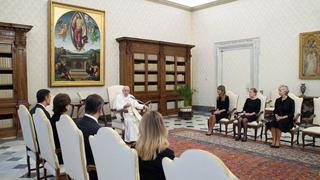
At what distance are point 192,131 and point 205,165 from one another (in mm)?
6165

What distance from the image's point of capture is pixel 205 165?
1188 mm

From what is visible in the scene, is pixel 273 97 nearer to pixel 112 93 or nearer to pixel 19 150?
pixel 112 93

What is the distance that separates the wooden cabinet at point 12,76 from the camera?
21.1ft

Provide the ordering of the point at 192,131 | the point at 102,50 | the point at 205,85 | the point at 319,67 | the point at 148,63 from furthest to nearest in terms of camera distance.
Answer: the point at 205,85, the point at 148,63, the point at 102,50, the point at 319,67, the point at 192,131

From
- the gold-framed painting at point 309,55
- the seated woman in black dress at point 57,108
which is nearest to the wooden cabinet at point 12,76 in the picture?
the seated woman in black dress at point 57,108

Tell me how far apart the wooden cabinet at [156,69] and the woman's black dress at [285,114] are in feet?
15.4

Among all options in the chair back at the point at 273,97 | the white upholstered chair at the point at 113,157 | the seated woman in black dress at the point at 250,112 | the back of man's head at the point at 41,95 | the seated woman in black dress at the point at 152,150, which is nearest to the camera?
the white upholstered chair at the point at 113,157

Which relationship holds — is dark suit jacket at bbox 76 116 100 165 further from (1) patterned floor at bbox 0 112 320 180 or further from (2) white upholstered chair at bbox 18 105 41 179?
(1) patterned floor at bbox 0 112 320 180

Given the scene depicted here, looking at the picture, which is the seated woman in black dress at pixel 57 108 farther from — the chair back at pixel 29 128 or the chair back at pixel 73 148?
the chair back at pixel 73 148

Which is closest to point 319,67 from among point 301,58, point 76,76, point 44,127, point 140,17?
point 301,58

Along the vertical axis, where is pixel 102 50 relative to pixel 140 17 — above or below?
below

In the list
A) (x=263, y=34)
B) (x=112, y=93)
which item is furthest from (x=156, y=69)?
(x=263, y=34)

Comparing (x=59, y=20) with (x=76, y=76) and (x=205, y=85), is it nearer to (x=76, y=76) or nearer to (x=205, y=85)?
(x=76, y=76)

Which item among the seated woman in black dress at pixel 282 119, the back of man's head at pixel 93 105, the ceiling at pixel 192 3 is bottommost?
the seated woman in black dress at pixel 282 119
